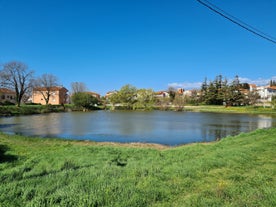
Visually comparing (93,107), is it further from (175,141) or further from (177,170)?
(177,170)

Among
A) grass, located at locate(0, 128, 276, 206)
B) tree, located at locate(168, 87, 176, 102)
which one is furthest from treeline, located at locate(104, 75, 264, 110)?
grass, located at locate(0, 128, 276, 206)

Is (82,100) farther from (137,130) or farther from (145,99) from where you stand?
(137,130)

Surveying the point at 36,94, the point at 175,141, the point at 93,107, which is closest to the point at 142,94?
the point at 93,107

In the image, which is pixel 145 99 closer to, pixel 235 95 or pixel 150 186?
pixel 235 95

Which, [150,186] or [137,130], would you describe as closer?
[150,186]

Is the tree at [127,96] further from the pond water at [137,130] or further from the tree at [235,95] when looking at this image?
the pond water at [137,130]

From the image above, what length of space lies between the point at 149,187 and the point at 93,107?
6929cm

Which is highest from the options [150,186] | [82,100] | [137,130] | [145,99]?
[145,99]

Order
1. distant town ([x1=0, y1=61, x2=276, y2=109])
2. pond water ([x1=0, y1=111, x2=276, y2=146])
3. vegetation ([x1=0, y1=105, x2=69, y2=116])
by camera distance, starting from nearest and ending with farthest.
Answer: pond water ([x1=0, y1=111, x2=276, y2=146]) → vegetation ([x1=0, y1=105, x2=69, y2=116]) → distant town ([x1=0, y1=61, x2=276, y2=109])

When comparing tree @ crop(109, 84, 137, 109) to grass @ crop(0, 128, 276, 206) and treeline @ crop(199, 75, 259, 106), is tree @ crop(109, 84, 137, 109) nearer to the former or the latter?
treeline @ crop(199, 75, 259, 106)

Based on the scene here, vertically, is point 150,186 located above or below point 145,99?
below

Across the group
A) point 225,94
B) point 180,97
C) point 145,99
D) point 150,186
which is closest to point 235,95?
point 225,94

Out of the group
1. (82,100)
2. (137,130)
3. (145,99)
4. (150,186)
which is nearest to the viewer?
(150,186)

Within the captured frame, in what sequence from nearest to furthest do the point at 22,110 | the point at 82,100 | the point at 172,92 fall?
the point at 22,110 → the point at 82,100 → the point at 172,92
